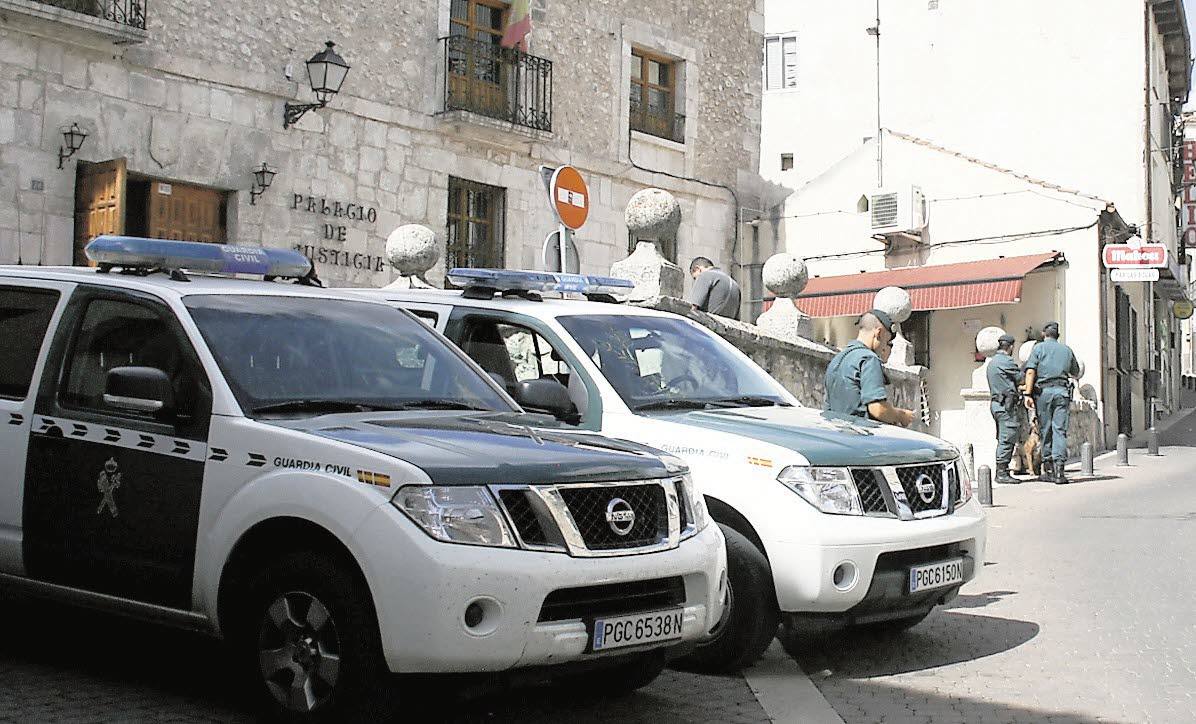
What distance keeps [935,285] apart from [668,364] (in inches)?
883

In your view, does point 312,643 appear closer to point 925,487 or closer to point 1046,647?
point 925,487

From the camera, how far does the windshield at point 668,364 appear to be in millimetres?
7328

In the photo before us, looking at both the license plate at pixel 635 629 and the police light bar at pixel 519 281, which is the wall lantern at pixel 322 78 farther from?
the license plate at pixel 635 629

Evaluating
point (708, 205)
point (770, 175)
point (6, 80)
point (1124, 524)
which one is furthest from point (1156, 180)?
point (6, 80)

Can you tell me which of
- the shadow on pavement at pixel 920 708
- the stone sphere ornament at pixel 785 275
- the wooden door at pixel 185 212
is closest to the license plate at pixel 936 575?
the shadow on pavement at pixel 920 708

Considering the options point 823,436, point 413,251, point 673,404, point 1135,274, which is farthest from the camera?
point 1135,274

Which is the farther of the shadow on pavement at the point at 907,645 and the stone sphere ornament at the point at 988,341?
the stone sphere ornament at the point at 988,341

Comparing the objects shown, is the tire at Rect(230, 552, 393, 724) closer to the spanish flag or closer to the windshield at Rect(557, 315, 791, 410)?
the windshield at Rect(557, 315, 791, 410)

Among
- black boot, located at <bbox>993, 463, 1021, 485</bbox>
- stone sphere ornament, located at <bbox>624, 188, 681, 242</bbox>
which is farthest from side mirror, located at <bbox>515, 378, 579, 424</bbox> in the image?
black boot, located at <bbox>993, 463, 1021, 485</bbox>

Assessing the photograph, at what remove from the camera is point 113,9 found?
15.5m

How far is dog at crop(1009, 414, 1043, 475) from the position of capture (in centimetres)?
1958

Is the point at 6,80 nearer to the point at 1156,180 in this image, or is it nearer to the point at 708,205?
the point at 708,205

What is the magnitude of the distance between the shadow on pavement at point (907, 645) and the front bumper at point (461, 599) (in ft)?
7.77

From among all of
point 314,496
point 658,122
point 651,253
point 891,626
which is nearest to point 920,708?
point 891,626
